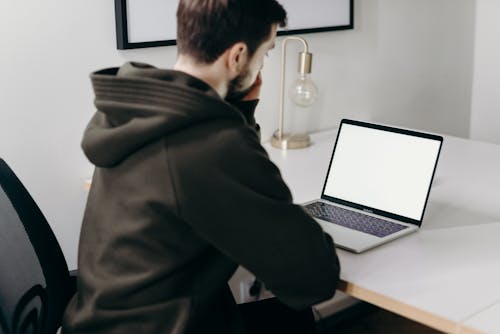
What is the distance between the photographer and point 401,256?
1.59m

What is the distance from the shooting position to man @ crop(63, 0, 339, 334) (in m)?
1.27

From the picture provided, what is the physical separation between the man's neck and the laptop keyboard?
51 centimetres

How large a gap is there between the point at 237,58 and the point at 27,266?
1.88 feet

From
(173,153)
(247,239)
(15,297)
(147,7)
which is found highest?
(147,7)

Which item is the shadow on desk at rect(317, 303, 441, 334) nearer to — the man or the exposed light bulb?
the exposed light bulb

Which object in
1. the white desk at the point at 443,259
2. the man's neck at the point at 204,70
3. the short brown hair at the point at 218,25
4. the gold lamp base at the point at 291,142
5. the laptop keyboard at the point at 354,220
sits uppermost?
the short brown hair at the point at 218,25

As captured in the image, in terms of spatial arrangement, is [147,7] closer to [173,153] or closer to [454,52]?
[173,153]

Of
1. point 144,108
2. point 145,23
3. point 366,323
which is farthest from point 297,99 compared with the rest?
point 144,108

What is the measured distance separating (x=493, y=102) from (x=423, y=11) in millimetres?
581

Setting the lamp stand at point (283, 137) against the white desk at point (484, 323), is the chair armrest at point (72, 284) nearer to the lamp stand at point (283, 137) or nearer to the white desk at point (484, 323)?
the white desk at point (484, 323)

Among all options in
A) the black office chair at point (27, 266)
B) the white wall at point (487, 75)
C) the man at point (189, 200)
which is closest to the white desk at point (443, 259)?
the man at point (189, 200)

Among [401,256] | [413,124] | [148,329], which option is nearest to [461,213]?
[401,256]

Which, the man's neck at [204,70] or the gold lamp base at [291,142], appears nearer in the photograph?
the man's neck at [204,70]

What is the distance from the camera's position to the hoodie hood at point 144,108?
4.15ft
